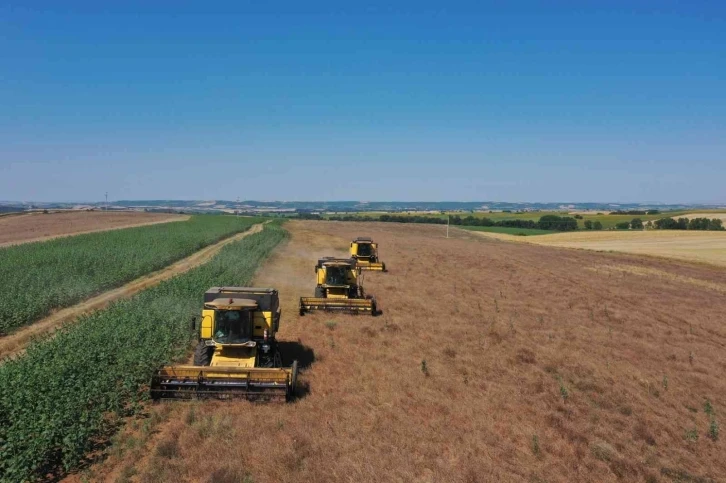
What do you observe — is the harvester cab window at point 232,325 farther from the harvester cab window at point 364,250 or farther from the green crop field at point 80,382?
the harvester cab window at point 364,250

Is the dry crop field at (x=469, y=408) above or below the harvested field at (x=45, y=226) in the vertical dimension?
below

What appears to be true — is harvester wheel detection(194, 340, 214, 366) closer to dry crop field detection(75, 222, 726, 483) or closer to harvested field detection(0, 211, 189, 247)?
dry crop field detection(75, 222, 726, 483)

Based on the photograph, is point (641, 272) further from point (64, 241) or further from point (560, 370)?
point (64, 241)

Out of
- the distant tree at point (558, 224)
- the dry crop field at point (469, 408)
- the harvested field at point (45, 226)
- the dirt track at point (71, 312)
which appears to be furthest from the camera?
the distant tree at point (558, 224)

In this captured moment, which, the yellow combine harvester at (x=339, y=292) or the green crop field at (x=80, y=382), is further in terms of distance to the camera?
the yellow combine harvester at (x=339, y=292)

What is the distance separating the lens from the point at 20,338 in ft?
56.9

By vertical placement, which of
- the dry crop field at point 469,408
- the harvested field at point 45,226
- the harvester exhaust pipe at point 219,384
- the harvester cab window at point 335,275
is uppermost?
the harvester cab window at point 335,275

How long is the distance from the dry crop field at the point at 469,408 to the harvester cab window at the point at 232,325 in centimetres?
196

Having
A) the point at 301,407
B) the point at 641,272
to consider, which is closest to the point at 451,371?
the point at 301,407

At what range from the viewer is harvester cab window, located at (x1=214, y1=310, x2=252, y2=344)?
42.2ft

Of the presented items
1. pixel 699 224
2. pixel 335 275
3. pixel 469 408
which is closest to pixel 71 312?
pixel 335 275

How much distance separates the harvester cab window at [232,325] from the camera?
1286 centimetres

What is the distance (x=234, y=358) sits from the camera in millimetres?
13023

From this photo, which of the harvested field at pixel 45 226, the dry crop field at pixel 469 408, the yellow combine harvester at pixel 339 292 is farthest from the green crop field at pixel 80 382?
the harvested field at pixel 45 226
